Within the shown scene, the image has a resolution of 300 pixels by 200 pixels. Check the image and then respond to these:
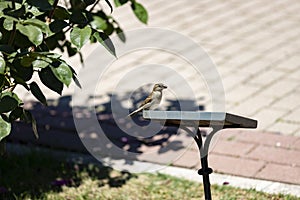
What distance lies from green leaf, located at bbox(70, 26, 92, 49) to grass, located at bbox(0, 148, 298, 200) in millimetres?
1362

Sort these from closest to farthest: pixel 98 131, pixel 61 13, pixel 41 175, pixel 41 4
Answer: pixel 41 4 < pixel 61 13 < pixel 41 175 < pixel 98 131

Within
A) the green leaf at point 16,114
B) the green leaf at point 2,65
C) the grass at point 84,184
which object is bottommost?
the grass at point 84,184

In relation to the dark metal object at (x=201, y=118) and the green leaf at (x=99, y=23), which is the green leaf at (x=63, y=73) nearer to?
the green leaf at (x=99, y=23)

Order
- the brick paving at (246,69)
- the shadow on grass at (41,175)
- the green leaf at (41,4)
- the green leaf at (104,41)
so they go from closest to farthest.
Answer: the green leaf at (41,4)
the green leaf at (104,41)
the shadow on grass at (41,175)
the brick paving at (246,69)

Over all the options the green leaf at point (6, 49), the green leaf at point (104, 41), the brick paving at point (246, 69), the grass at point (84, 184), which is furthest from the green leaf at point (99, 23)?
the brick paving at point (246, 69)

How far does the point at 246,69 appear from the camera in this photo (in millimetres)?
5770

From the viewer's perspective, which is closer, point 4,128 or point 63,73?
point 63,73

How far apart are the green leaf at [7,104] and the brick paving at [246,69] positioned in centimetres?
175

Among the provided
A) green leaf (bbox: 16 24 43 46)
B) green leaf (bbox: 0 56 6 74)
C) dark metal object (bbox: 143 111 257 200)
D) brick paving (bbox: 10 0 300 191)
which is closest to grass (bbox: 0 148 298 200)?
brick paving (bbox: 10 0 300 191)

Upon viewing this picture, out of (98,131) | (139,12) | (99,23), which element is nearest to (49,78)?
(99,23)

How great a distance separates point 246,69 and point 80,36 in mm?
3448

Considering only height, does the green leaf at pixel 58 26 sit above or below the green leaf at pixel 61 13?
below

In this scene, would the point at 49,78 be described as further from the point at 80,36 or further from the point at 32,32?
the point at 32,32

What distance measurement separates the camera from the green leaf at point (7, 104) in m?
2.52
